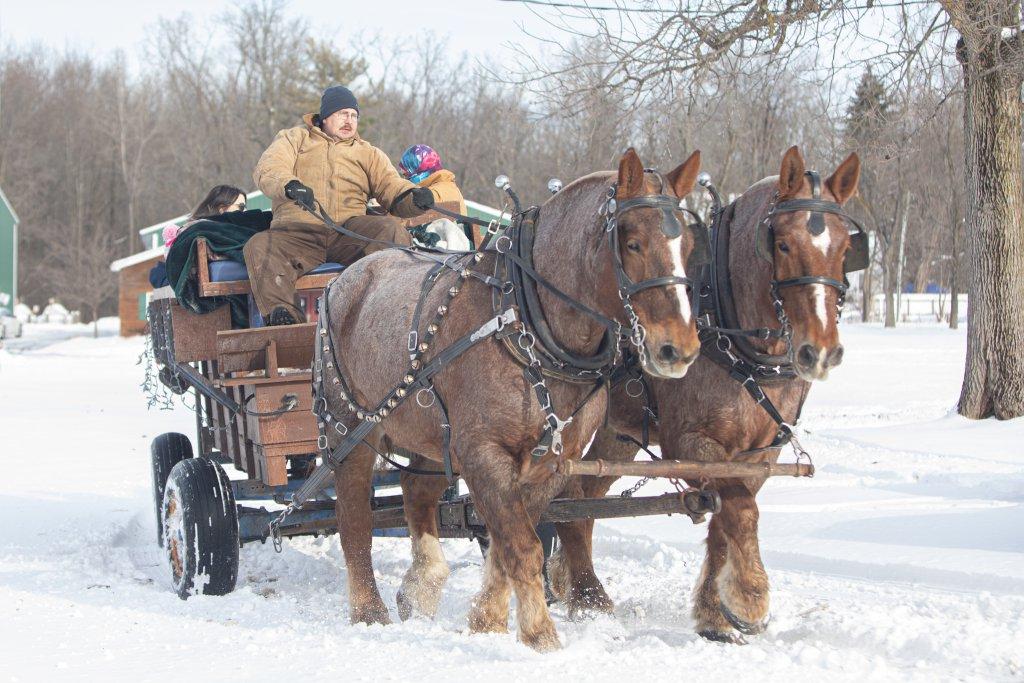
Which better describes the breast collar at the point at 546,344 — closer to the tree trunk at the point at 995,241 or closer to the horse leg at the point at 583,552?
the horse leg at the point at 583,552

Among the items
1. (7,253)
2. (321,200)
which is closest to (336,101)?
(321,200)

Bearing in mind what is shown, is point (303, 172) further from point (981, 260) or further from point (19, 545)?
point (981, 260)

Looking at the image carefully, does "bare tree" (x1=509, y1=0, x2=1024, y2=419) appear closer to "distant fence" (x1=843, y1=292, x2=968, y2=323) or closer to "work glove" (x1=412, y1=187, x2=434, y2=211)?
"work glove" (x1=412, y1=187, x2=434, y2=211)

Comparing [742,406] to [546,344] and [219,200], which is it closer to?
[546,344]

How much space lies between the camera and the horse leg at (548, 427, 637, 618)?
539 cm

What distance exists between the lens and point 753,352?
467 cm

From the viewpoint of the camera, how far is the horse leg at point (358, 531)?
5492mm

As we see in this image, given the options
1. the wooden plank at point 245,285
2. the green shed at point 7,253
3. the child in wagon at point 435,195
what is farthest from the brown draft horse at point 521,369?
the green shed at point 7,253

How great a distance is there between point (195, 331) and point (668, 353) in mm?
3552

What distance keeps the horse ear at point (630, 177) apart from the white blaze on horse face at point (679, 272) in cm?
23

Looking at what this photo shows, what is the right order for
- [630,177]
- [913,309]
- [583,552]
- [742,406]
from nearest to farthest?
[630,177] → [742,406] → [583,552] → [913,309]

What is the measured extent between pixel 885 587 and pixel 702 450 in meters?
1.81

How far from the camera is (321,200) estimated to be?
6.61 m

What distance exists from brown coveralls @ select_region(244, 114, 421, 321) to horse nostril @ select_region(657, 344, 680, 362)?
9.12 feet
